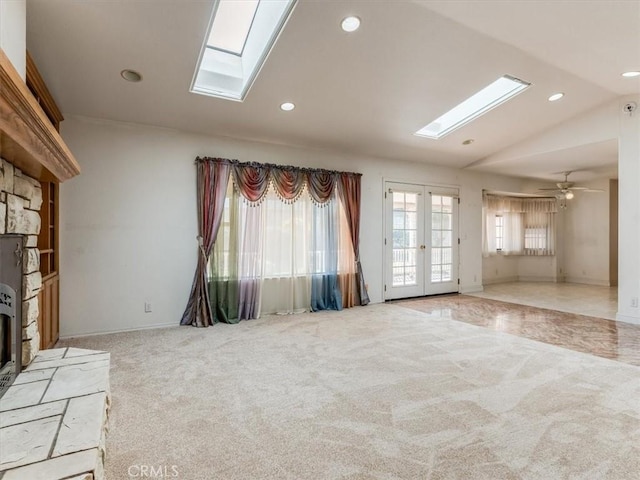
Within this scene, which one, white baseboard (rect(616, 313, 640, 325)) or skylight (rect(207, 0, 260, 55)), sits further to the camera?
white baseboard (rect(616, 313, 640, 325))

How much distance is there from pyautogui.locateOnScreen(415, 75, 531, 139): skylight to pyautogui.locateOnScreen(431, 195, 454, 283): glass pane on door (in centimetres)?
149

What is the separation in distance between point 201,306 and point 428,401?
9.74 feet

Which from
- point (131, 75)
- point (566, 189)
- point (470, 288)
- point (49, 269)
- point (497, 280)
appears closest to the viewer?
point (131, 75)

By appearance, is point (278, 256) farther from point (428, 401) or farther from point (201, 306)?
point (428, 401)

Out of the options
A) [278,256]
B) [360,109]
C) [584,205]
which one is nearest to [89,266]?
[278,256]

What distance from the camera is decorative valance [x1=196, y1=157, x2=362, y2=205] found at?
4430mm

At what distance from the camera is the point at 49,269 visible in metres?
3.42

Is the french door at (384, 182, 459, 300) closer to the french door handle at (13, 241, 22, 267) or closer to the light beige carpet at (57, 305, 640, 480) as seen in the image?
the light beige carpet at (57, 305, 640, 480)

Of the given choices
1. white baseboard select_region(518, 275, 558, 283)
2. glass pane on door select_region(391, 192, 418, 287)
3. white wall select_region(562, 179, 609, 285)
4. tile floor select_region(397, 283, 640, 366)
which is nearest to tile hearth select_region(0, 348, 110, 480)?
tile floor select_region(397, 283, 640, 366)

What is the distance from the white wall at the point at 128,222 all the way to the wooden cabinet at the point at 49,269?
0.32 ft

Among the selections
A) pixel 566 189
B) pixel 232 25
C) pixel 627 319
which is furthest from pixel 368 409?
pixel 566 189

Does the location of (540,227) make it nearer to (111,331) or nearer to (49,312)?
(111,331)

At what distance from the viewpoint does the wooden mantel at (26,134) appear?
1.11 metres

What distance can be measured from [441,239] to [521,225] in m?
3.54
